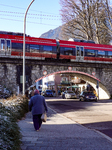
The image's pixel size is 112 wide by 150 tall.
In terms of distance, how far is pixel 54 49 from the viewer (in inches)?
1307

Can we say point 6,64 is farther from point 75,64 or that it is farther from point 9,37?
point 75,64

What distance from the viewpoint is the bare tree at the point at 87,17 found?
41562 mm

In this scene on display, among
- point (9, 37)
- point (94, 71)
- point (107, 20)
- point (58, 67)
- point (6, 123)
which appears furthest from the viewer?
point (107, 20)

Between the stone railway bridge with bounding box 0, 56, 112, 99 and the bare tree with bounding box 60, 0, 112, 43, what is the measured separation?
671 cm

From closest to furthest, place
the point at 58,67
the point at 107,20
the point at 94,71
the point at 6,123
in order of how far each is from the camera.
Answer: the point at 6,123
the point at 58,67
the point at 94,71
the point at 107,20

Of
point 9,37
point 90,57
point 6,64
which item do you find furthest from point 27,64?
point 90,57

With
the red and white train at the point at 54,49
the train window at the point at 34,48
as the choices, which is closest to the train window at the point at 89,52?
the red and white train at the point at 54,49

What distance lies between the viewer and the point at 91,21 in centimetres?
4434

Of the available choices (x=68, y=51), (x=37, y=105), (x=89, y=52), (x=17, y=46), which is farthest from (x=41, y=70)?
(x=37, y=105)

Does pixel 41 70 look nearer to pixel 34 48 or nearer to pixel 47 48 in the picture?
pixel 47 48

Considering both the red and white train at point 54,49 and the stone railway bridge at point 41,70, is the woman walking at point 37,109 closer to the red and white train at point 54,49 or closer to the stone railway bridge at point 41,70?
the red and white train at point 54,49

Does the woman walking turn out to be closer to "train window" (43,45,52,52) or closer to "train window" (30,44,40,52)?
"train window" (30,44,40,52)

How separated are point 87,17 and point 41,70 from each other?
1448 cm

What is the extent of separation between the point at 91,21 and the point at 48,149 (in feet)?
136
